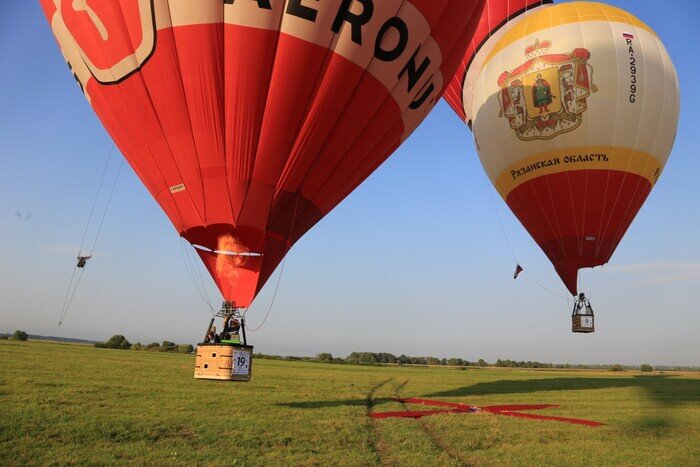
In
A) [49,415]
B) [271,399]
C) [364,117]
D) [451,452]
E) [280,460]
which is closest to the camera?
[280,460]

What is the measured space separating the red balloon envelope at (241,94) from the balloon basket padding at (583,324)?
999 cm

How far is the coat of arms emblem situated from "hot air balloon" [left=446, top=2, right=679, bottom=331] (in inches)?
1.2

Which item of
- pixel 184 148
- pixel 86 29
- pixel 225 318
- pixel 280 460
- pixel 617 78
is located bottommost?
pixel 280 460

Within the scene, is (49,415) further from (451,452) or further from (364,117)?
(364,117)

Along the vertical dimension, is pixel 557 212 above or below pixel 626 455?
above

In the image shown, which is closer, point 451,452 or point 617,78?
point 451,452

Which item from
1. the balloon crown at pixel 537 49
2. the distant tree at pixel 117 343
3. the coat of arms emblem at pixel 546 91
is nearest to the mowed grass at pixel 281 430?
the coat of arms emblem at pixel 546 91

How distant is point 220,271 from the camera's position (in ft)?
29.0

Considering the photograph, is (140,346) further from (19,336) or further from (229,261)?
(229,261)

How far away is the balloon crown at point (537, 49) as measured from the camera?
16.1m

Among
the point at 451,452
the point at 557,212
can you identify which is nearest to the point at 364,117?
the point at 451,452

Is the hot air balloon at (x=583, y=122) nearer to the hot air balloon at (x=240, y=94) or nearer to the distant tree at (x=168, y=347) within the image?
the hot air balloon at (x=240, y=94)

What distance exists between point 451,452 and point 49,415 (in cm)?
610

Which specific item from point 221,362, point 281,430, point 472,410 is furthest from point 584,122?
point 221,362
